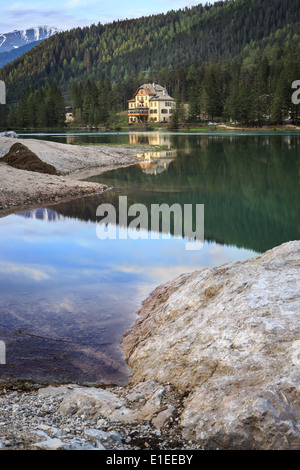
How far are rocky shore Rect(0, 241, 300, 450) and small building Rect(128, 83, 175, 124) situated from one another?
15628 centimetres

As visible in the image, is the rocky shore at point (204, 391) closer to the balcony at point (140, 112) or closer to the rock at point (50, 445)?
the rock at point (50, 445)

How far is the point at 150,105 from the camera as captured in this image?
546 ft

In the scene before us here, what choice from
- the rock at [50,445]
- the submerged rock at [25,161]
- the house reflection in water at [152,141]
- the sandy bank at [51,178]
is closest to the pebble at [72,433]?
the rock at [50,445]

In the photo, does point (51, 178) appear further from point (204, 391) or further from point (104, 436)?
point (104, 436)

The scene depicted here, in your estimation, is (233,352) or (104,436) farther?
(233,352)

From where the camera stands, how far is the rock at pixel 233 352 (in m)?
6.25

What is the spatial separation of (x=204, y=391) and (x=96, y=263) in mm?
10186

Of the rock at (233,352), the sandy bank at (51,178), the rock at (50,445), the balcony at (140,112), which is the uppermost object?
the balcony at (140,112)

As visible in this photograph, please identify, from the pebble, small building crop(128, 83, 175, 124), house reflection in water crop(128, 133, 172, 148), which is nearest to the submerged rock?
the pebble

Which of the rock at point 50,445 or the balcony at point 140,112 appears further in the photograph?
the balcony at point 140,112

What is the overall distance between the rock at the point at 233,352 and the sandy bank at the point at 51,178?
17.1 metres

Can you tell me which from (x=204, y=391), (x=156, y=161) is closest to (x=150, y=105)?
(x=156, y=161)

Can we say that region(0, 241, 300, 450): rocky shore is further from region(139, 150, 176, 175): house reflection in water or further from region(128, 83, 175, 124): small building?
region(128, 83, 175, 124): small building

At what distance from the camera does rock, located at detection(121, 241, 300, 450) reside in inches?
246
